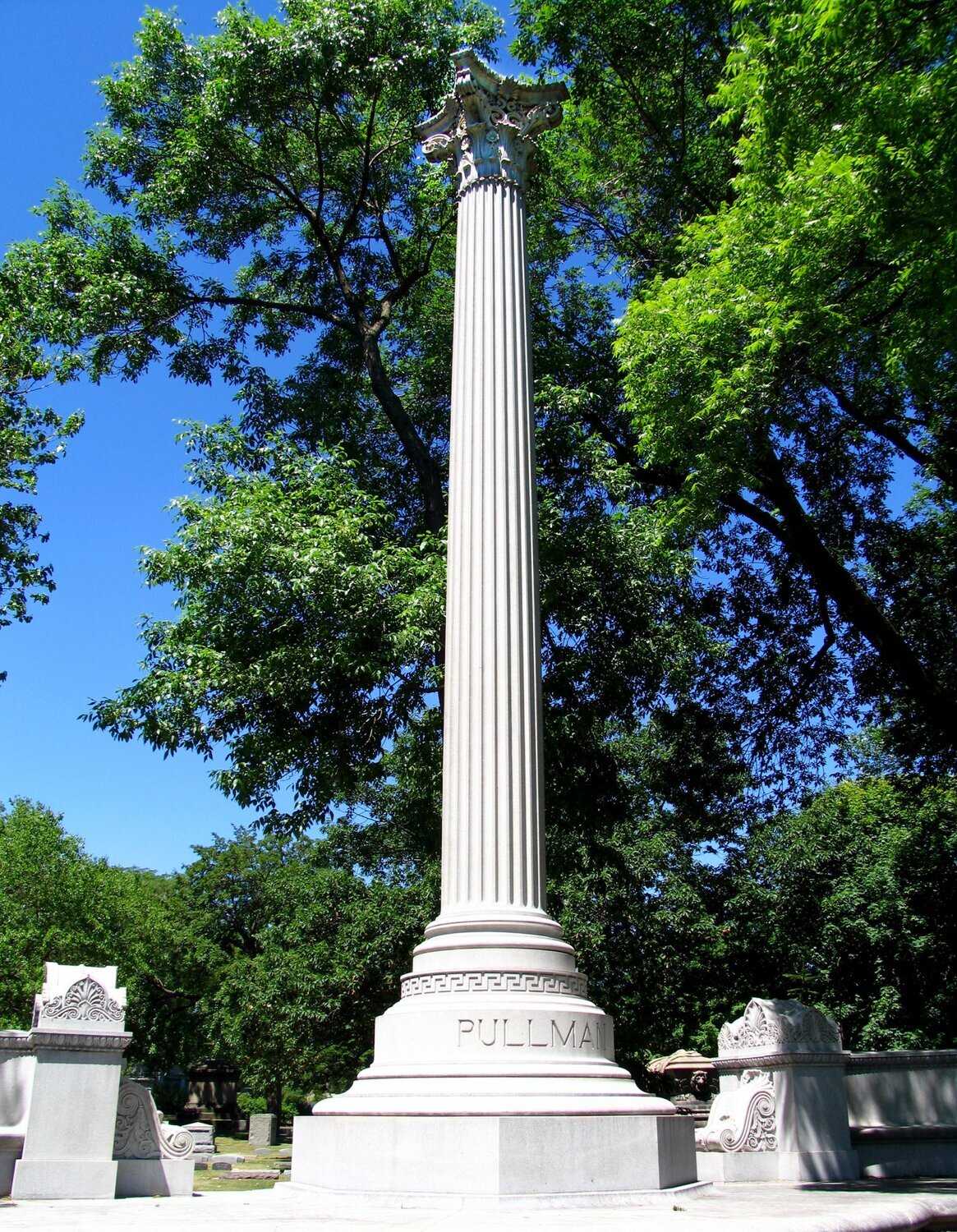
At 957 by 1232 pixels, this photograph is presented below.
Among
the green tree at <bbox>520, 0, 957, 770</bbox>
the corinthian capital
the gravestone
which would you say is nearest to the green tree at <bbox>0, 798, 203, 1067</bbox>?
the gravestone

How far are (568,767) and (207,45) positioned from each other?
14.9 meters

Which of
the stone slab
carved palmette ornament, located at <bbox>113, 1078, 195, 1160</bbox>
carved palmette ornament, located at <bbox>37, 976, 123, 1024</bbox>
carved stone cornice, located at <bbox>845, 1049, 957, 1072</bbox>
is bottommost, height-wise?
the stone slab

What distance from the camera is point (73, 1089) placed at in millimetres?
11141

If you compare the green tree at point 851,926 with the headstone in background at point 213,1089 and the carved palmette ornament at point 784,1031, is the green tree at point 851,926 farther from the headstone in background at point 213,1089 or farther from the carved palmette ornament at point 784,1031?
the headstone in background at point 213,1089

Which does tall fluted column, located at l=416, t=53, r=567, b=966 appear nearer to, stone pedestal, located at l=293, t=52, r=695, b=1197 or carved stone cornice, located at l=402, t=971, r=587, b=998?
stone pedestal, located at l=293, t=52, r=695, b=1197

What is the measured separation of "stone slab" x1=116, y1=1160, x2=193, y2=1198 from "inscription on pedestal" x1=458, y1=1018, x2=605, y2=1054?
5226mm

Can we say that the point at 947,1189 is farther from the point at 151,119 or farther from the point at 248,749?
the point at 151,119

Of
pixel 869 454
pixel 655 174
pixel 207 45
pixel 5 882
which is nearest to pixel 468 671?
pixel 869 454

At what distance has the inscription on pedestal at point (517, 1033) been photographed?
28.5 ft

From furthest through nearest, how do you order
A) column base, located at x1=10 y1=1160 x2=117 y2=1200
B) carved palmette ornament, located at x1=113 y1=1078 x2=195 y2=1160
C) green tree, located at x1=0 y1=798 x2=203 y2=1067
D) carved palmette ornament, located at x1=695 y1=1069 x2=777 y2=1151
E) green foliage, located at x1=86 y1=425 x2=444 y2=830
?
green tree, located at x1=0 y1=798 x2=203 y2=1067, green foliage, located at x1=86 y1=425 x2=444 y2=830, carved palmette ornament, located at x1=695 y1=1069 x2=777 y2=1151, carved palmette ornament, located at x1=113 y1=1078 x2=195 y2=1160, column base, located at x1=10 y1=1160 x2=117 y2=1200

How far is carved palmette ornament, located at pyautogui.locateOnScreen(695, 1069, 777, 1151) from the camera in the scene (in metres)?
12.6

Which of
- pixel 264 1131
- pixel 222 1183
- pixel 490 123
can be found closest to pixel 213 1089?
pixel 264 1131

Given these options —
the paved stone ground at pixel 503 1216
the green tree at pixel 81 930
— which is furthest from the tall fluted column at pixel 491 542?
the green tree at pixel 81 930

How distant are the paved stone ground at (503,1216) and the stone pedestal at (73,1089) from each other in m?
1.50
